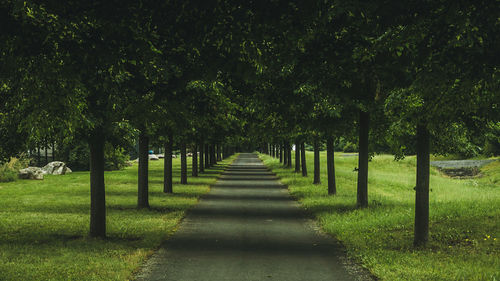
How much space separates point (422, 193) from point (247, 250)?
12.8 ft

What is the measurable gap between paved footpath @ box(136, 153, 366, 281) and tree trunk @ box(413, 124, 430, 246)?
177cm

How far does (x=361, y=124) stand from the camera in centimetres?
1766

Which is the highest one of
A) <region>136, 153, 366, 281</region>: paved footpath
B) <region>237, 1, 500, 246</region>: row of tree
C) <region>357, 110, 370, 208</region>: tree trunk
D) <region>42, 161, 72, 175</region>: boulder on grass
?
<region>237, 1, 500, 246</region>: row of tree

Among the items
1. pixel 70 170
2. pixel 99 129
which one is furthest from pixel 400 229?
pixel 70 170

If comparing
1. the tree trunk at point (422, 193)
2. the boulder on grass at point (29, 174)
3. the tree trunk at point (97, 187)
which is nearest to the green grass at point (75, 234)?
the tree trunk at point (97, 187)

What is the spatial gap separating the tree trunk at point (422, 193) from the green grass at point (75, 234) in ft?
18.4

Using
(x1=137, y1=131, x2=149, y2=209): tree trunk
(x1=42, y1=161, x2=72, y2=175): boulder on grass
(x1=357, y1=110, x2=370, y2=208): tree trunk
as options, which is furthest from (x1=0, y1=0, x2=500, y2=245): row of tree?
(x1=42, y1=161, x2=72, y2=175): boulder on grass

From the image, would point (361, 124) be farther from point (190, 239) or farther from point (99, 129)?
point (99, 129)

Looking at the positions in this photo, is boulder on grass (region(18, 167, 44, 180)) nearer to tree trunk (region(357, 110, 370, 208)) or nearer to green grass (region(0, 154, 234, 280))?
green grass (region(0, 154, 234, 280))

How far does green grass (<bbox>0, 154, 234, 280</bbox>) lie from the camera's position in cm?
905

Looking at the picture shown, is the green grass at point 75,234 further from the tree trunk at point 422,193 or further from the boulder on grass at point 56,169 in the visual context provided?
the boulder on grass at point 56,169

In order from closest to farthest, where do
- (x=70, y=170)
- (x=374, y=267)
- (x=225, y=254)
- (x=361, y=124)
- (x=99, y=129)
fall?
(x=374, y=267), (x=225, y=254), (x=99, y=129), (x=361, y=124), (x=70, y=170)

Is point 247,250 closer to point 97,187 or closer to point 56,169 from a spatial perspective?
point 97,187

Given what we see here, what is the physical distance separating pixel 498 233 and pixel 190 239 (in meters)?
7.02
